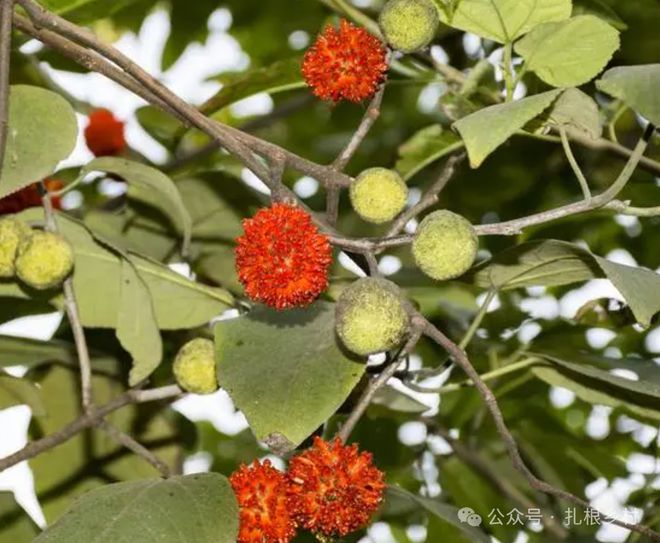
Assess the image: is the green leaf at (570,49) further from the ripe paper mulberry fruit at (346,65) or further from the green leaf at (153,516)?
the green leaf at (153,516)

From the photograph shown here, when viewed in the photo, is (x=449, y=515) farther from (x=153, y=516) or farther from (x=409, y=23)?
(x=409, y=23)

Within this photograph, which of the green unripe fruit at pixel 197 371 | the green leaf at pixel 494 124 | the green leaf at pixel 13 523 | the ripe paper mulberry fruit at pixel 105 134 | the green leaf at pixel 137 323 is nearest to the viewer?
the green leaf at pixel 494 124

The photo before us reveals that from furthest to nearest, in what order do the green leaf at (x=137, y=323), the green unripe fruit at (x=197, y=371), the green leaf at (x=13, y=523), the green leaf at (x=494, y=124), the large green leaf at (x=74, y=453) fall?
the large green leaf at (x=74, y=453), the green leaf at (x=13, y=523), the green leaf at (x=137, y=323), the green unripe fruit at (x=197, y=371), the green leaf at (x=494, y=124)

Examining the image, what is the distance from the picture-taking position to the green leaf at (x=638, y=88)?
1.27 metres

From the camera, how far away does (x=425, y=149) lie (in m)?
1.99

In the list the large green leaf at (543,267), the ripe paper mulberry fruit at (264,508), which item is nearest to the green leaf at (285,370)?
the ripe paper mulberry fruit at (264,508)

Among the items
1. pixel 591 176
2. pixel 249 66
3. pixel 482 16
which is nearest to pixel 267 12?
pixel 249 66

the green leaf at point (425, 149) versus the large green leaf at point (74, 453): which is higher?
the green leaf at point (425, 149)

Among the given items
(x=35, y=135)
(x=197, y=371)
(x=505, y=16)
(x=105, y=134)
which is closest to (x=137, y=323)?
(x=197, y=371)

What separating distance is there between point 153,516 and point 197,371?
28 centimetres

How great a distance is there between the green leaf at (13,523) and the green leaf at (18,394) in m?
0.13

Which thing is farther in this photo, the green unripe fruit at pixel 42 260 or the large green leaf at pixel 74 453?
the large green leaf at pixel 74 453

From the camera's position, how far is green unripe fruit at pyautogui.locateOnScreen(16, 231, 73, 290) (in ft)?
5.23

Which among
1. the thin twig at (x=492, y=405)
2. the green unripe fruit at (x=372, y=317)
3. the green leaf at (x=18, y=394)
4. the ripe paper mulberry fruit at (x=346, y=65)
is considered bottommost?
the green leaf at (x=18, y=394)
